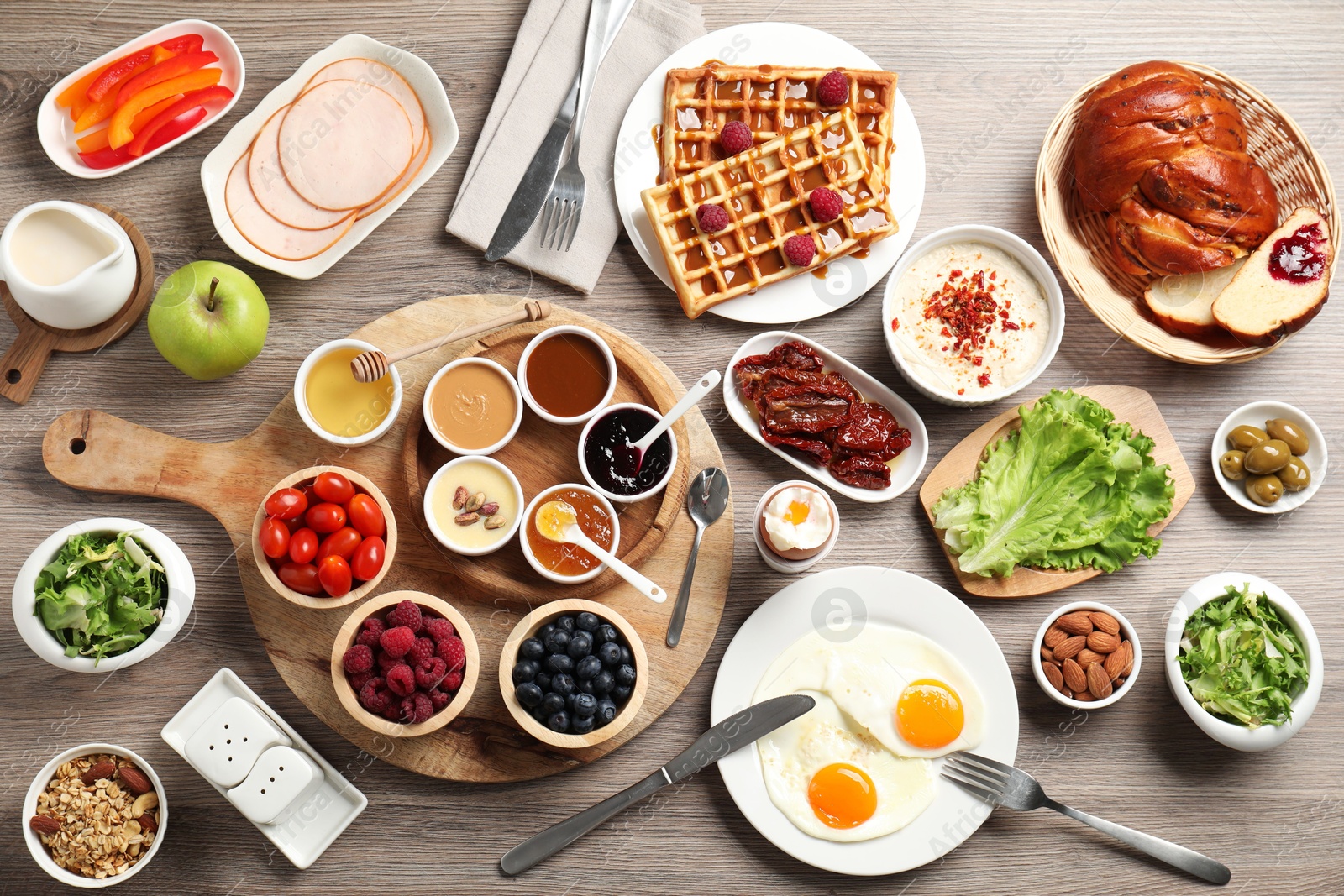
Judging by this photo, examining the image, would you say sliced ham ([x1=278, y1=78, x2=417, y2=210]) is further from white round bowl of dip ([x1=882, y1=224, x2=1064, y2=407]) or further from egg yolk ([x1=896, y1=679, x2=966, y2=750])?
egg yolk ([x1=896, y1=679, x2=966, y2=750])

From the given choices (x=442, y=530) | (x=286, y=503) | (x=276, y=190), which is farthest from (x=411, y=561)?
(x=276, y=190)

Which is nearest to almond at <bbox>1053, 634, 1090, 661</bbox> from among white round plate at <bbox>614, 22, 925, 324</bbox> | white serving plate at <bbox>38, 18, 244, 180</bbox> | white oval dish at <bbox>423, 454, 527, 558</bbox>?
white round plate at <bbox>614, 22, 925, 324</bbox>

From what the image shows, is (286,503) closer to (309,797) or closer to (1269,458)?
(309,797)

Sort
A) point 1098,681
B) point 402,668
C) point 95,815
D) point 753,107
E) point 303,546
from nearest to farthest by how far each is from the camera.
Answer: point 402,668
point 303,546
point 95,815
point 1098,681
point 753,107

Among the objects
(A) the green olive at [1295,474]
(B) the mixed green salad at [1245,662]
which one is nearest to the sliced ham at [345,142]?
(B) the mixed green salad at [1245,662]

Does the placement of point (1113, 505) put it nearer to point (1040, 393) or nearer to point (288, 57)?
point (1040, 393)

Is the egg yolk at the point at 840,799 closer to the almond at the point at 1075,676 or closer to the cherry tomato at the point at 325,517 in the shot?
the almond at the point at 1075,676
